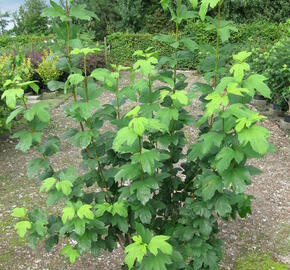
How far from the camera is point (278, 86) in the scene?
7.12 metres

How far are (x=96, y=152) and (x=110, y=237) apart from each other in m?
0.62

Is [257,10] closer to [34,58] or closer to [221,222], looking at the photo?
[34,58]

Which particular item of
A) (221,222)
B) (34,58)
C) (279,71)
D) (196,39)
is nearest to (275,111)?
(279,71)

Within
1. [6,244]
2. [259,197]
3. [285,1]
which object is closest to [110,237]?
[6,244]

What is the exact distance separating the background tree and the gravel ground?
25.4m

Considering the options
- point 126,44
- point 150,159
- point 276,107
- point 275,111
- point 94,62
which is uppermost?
point 150,159

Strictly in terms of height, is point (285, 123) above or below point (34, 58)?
below

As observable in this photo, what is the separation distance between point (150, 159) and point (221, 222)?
2.57 metres

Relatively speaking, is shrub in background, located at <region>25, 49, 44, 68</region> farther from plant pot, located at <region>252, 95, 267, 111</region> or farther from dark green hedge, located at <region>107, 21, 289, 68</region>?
plant pot, located at <region>252, 95, 267, 111</region>

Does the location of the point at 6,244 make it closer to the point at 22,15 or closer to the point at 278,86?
the point at 278,86

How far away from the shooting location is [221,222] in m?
4.27

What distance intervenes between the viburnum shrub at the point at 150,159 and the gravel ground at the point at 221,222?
81 centimetres

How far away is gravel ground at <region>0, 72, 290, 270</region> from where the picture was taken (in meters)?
3.66

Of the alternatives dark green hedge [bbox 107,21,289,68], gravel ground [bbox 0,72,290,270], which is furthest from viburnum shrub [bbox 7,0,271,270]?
dark green hedge [bbox 107,21,289,68]
